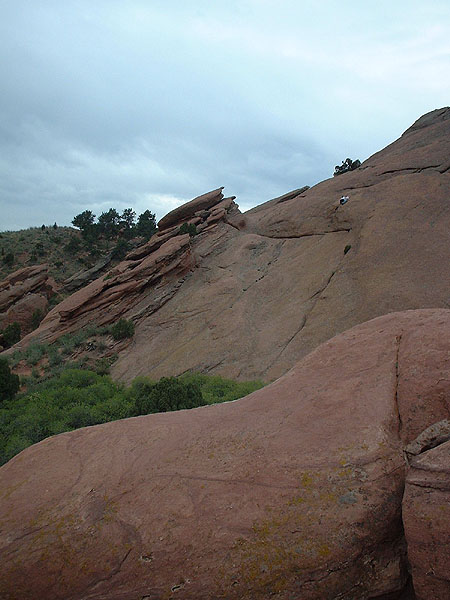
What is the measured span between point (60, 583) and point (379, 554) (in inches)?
104

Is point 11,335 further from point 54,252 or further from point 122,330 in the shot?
point 54,252

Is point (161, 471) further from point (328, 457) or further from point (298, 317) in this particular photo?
point (298, 317)

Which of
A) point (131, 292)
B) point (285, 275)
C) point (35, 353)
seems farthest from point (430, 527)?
point (131, 292)

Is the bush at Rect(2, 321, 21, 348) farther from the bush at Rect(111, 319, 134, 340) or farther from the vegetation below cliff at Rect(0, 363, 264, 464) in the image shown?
the vegetation below cliff at Rect(0, 363, 264, 464)

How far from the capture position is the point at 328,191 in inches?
1067

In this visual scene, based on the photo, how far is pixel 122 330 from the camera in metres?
22.7

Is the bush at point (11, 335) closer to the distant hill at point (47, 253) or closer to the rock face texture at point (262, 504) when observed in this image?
the distant hill at point (47, 253)

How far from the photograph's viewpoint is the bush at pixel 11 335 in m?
29.2

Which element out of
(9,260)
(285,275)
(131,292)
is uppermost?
(9,260)

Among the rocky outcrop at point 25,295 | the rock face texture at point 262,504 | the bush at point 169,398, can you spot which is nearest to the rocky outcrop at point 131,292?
the rocky outcrop at point 25,295

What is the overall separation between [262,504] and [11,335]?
102 feet

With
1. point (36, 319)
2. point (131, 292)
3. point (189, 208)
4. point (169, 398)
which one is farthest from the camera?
point (189, 208)

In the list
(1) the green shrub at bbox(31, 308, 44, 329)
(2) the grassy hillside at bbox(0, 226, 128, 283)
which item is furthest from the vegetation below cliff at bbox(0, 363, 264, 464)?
(2) the grassy hillside at bbox(0, 226, 128, 283)

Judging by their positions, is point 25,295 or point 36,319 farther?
point 25,295
